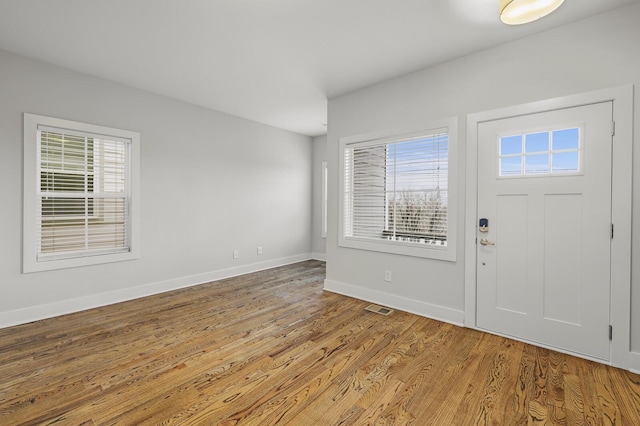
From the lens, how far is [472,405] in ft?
6.07

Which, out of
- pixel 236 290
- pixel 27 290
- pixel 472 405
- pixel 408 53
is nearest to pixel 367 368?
pixel 472 405

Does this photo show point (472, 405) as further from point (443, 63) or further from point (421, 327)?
point (443, 63)

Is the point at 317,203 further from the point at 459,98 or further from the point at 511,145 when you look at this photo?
the point at 511,145

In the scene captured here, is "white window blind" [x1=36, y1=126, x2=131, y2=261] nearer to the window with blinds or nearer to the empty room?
the empty room

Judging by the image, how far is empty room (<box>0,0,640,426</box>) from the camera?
6.68ft

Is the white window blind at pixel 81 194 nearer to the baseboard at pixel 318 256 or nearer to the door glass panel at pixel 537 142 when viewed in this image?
the baseboard at pixel 318 256

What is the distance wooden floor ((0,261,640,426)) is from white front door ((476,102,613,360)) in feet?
0.90

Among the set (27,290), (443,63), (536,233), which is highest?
(443,63)

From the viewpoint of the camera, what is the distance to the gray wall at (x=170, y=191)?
10.0 ft

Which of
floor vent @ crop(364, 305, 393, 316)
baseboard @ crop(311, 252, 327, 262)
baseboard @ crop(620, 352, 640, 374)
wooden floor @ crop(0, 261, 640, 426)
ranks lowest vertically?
wooden floor @ crop(0, 261, 640, 426)

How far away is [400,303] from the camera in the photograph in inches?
138

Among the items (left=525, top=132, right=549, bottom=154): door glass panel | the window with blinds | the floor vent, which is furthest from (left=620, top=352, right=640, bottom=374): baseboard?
the floor vent

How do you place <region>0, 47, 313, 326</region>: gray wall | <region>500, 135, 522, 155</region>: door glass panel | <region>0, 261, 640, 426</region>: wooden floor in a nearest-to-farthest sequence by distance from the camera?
<region>0, 261, 640, 426</region>: wooden floor < <region>500, 135, 522, 155</region>: door glass panel < <region>0, 47, 313, 326</region>: gray wall

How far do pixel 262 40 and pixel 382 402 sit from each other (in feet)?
10.3
